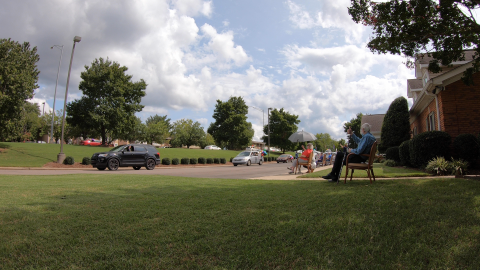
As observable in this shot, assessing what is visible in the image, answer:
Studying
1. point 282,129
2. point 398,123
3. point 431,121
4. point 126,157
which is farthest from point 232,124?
point 431,121

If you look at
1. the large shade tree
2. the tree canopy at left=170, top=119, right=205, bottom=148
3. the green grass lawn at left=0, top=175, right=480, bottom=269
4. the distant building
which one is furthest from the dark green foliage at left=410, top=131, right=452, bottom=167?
the tree canopy at left=170, top=119, right=205, bottom=148

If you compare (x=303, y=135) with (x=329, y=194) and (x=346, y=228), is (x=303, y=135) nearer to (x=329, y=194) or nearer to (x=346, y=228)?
(x=329, y=194)

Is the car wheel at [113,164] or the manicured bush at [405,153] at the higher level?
the manicured bush at [405,153]

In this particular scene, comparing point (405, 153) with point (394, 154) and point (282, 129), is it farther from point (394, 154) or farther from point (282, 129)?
point (282, 129)

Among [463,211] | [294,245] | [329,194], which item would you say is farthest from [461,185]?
Answer: [294,245]

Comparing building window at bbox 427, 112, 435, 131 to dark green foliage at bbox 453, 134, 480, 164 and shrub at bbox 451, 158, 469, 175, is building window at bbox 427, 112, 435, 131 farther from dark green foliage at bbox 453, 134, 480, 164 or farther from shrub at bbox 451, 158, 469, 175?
shrub at bbox 451, 158, 469, 175

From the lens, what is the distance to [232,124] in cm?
6456

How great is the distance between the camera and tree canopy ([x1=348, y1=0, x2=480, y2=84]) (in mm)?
7031

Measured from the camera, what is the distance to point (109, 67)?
40219 millimetres

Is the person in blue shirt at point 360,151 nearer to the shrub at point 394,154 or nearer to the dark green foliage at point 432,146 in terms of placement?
the dark green foliage at point 432,146

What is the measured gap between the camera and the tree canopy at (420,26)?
23.1 ft

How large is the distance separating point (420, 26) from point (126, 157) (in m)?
18.1

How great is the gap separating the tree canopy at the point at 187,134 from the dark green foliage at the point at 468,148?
2646 inches

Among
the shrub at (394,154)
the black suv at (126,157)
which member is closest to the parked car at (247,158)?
the black suv at (126,157)
